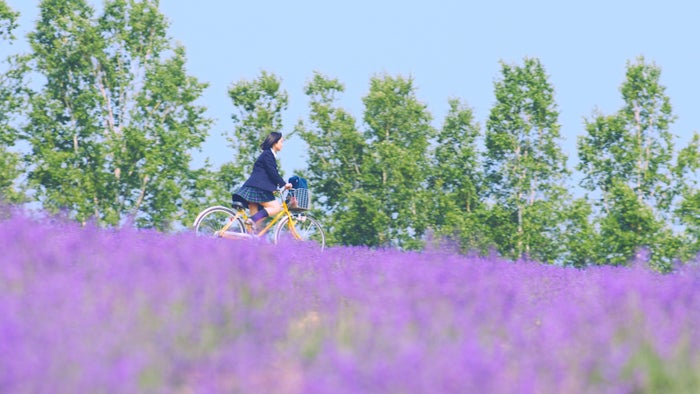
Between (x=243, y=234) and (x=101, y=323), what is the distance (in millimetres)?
7927

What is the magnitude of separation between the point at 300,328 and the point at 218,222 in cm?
795

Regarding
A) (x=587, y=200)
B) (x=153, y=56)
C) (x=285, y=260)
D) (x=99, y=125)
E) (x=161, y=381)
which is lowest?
(x=161, y=381)

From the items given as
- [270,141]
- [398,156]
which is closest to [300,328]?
[270,141]

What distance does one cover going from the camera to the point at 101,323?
13.9 feet

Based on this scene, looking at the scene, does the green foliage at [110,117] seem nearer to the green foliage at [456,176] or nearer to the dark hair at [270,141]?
the green foliage at [456,176]

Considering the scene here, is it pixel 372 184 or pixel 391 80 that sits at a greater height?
pixel 391 80

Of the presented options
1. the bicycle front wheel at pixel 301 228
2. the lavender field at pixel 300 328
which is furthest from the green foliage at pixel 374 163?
the lavender field at pixel 300 328

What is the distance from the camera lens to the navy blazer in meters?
13.0

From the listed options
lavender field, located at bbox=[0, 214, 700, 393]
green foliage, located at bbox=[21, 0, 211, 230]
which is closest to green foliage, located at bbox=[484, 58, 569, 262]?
green foliage, located at bbox=[21, 0, 211, 230]

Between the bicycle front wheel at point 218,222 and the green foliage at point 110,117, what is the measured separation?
56.3 ft

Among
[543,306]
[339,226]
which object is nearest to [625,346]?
[543,306]

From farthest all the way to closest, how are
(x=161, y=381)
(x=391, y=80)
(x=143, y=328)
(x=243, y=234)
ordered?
(x=391, y=80) < (x=243, y=234) < (x=143, y=328) < (x=161, y=381)

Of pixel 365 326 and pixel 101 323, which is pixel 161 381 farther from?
pixel 365 326

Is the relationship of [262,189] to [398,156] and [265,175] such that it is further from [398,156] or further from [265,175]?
[398,156]
